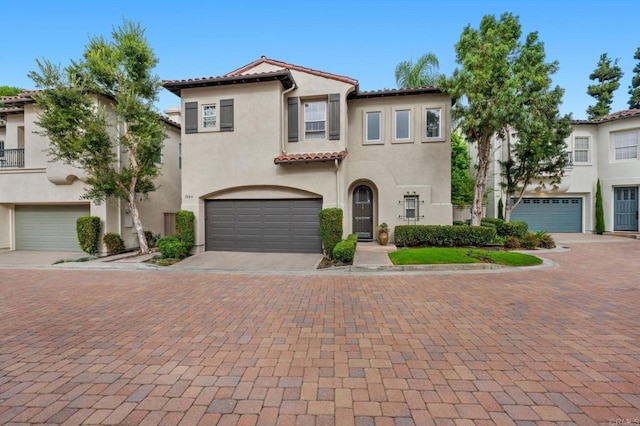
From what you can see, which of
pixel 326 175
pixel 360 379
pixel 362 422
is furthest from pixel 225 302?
pixel 326 175

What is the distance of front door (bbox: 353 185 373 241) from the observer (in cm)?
1480

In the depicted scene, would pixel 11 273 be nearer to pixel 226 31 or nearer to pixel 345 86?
pixel 226 31

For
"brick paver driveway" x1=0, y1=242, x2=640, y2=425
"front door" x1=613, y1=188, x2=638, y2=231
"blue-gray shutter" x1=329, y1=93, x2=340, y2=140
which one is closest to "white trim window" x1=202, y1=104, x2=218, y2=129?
"blue-gray shutter" x1=329, y1=93, x2=340, y2=140

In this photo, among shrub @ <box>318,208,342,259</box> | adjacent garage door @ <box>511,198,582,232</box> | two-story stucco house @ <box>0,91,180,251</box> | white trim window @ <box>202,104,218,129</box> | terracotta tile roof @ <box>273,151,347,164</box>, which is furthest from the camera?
adjacent garage door @ <box>511,198,582,232</box>

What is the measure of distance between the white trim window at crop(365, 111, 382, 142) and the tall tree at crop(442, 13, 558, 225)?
128 inches

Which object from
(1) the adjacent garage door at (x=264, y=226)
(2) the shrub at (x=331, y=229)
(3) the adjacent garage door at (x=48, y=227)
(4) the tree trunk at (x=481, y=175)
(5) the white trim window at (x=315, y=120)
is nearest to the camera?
(2) the shrub at (x=331, y=229)

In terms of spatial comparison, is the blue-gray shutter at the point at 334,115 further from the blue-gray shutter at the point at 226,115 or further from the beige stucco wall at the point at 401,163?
the blue-gray shutter at the point at 226,115

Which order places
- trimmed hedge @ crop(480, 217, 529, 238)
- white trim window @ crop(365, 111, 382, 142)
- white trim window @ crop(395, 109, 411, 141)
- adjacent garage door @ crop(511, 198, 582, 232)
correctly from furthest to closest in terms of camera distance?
adjacent garage door @ crop(511, 198, 582, 232), white trim window @ crop(365, 111, 382, 142), white trim window @ crop(395, 109, 411, 141), trimmed hedge @ crop(480, 217, 529, 238)

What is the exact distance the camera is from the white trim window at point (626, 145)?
1719 centimetres

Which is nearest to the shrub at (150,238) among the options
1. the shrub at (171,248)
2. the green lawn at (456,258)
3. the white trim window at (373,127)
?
the shrub at (171,248)

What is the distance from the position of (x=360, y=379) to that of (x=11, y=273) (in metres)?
12.0

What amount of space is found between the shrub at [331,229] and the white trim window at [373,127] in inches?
214

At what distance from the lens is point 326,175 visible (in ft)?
38.5

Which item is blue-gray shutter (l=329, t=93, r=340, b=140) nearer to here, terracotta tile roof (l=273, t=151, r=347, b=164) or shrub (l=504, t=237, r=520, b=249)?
terracotta tile roof (l=273, t=151, r=347, b=164)
